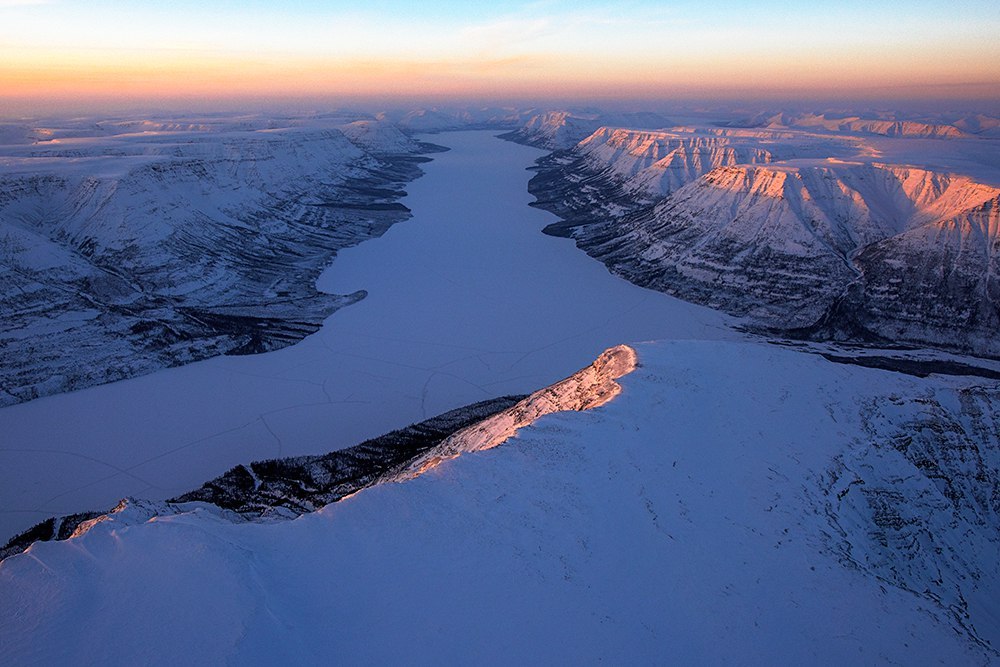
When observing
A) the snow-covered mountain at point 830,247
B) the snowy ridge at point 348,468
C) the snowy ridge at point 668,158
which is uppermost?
the snowy ridge at point 668,158

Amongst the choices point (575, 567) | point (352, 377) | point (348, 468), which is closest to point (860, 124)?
point (352, 377)

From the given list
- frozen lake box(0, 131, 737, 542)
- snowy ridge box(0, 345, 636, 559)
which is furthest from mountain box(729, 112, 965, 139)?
snowy ridge box(0, 345, 636, 559)

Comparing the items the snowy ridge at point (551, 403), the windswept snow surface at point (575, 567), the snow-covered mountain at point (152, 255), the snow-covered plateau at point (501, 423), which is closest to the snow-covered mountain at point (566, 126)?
the snow-covered mountain at point (152, 255)

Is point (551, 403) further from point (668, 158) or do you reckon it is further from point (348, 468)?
point (668, 158)

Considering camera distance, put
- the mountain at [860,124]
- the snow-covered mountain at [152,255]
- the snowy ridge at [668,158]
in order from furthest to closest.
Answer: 1. the mountain at [860,124]
2. the snowy ridge at [668,158]
3. the snow-covered mountain at [152,255]

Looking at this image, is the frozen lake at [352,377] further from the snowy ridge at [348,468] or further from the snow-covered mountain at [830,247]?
the snow-covered mountain at [830,247]

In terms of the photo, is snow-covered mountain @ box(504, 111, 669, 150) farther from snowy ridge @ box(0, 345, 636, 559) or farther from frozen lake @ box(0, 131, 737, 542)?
snowy ridge @ box(0, 345, 636, 559)
